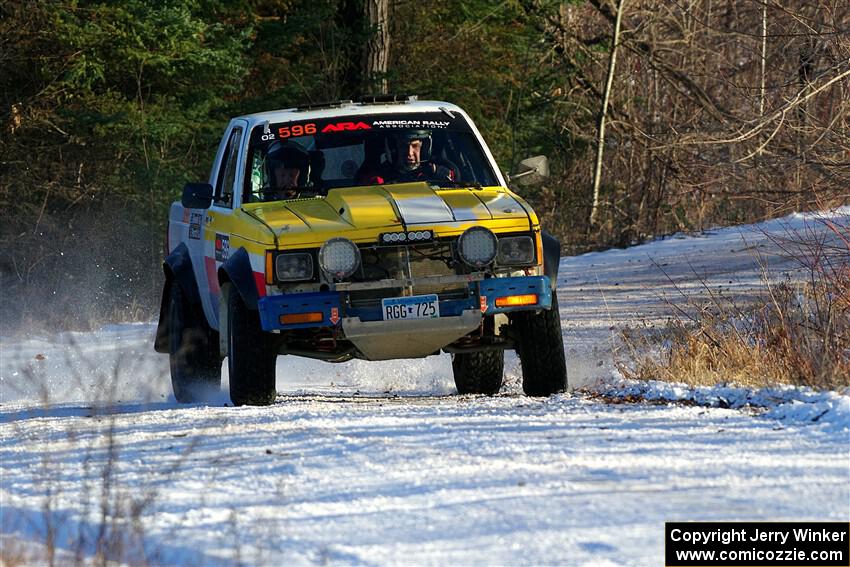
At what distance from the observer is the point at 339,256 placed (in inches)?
318

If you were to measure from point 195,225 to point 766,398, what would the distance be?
4530 mm

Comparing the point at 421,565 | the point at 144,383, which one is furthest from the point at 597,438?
the point at 144,383

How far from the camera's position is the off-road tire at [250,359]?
27.5 ft

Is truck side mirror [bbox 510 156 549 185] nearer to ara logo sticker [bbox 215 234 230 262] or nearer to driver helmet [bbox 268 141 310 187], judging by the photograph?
driver helmet [bbox 268 141 310 187]

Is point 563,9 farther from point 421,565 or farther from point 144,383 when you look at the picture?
point 421,565

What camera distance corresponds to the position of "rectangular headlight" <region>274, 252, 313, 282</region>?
8195 mm

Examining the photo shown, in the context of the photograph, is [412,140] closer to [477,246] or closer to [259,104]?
[477,246]

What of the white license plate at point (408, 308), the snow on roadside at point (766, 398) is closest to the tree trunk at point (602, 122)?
the snow on roadside at point (766, 398)

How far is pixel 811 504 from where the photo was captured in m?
4.96

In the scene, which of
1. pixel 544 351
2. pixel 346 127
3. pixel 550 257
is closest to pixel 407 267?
pixel 550 257

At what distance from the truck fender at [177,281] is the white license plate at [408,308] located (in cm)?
229

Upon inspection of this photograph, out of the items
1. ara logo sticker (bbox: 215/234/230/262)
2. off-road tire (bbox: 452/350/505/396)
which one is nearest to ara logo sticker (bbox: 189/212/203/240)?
ara logo sticker (bbox: 215/234/230/262)

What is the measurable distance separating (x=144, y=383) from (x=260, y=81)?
17.1m

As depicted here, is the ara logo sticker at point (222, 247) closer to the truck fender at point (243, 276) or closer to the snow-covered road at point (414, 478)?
the truck fender at point (243, 276)
